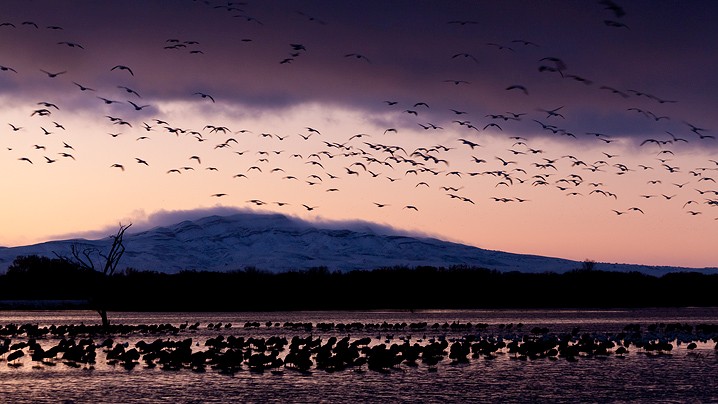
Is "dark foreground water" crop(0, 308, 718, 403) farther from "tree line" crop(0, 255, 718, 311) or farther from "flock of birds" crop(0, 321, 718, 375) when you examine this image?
"tree line" crop(0, 255, 718, 311)

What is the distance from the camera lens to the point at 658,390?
3662 cm

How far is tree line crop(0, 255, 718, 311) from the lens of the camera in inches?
5507

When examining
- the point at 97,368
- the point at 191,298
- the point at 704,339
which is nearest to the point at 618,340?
the point at 704,339

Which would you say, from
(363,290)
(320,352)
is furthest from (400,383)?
(363,290)

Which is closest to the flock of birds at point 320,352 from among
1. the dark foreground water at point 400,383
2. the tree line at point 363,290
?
the dark foreground water at point 400,383

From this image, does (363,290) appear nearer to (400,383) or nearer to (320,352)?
(320,352)

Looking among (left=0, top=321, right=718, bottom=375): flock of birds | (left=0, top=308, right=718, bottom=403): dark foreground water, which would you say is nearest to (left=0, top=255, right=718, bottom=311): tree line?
(left=0, top=321, right=718, bottom=375): flock of birds

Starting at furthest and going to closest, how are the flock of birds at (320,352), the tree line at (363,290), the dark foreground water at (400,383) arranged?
the tree line at (363,290)
the flock of birds at (320,352)
the dark foreground water at (400,383)

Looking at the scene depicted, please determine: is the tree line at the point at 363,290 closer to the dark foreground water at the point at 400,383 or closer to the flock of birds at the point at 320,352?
the flock of birds at the point at 320,352

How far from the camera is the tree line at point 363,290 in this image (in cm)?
13988

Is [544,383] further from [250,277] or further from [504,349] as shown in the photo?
[250,277]

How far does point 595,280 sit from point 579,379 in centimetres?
12847

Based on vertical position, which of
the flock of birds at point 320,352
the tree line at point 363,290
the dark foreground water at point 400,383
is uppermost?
the tree line at point 363,290

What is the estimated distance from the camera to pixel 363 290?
14750 centimetres
